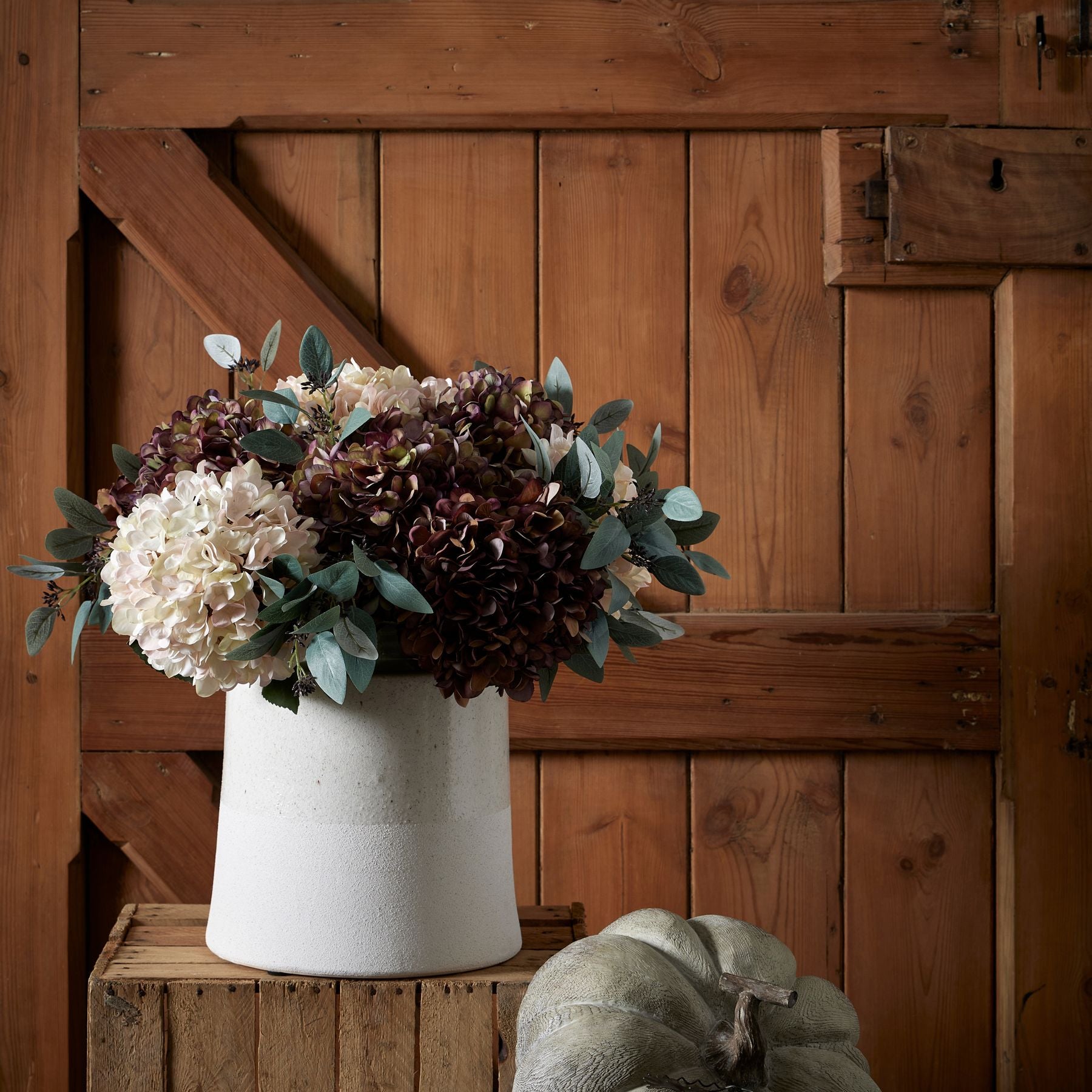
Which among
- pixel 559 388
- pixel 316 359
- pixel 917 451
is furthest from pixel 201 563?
pixel 917 451

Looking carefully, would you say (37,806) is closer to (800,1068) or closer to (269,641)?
(269,641)

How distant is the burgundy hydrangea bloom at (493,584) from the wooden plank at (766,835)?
2.35ft

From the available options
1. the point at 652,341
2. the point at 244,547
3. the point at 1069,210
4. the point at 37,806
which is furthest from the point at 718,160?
the point at 37,806

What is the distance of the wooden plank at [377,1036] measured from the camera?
79 centimetres

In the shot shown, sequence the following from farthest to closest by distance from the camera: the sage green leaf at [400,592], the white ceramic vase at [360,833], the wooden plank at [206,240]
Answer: the wooden plank at [206,240] < the white ceramic vase at [360,833] < the sage green leaf at [400,592]

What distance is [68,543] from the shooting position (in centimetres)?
79

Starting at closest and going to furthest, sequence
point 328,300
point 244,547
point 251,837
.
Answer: point 244,547 → point 251,837 → point 328,300

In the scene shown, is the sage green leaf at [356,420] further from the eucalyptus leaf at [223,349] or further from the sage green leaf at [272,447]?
the eucalyptus leaf at [223,349]

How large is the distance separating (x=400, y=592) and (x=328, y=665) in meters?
0.07

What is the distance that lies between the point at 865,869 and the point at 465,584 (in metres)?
0.90

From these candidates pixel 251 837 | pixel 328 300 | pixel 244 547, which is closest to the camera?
pixel 244 547

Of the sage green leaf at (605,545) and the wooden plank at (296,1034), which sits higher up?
the sage green leaf at (605,545)

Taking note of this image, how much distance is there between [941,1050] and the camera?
136 cm

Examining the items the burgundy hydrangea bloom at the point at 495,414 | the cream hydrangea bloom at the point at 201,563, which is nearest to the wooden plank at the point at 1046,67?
the burgundy hydrangea bloom at the point at 495,414
